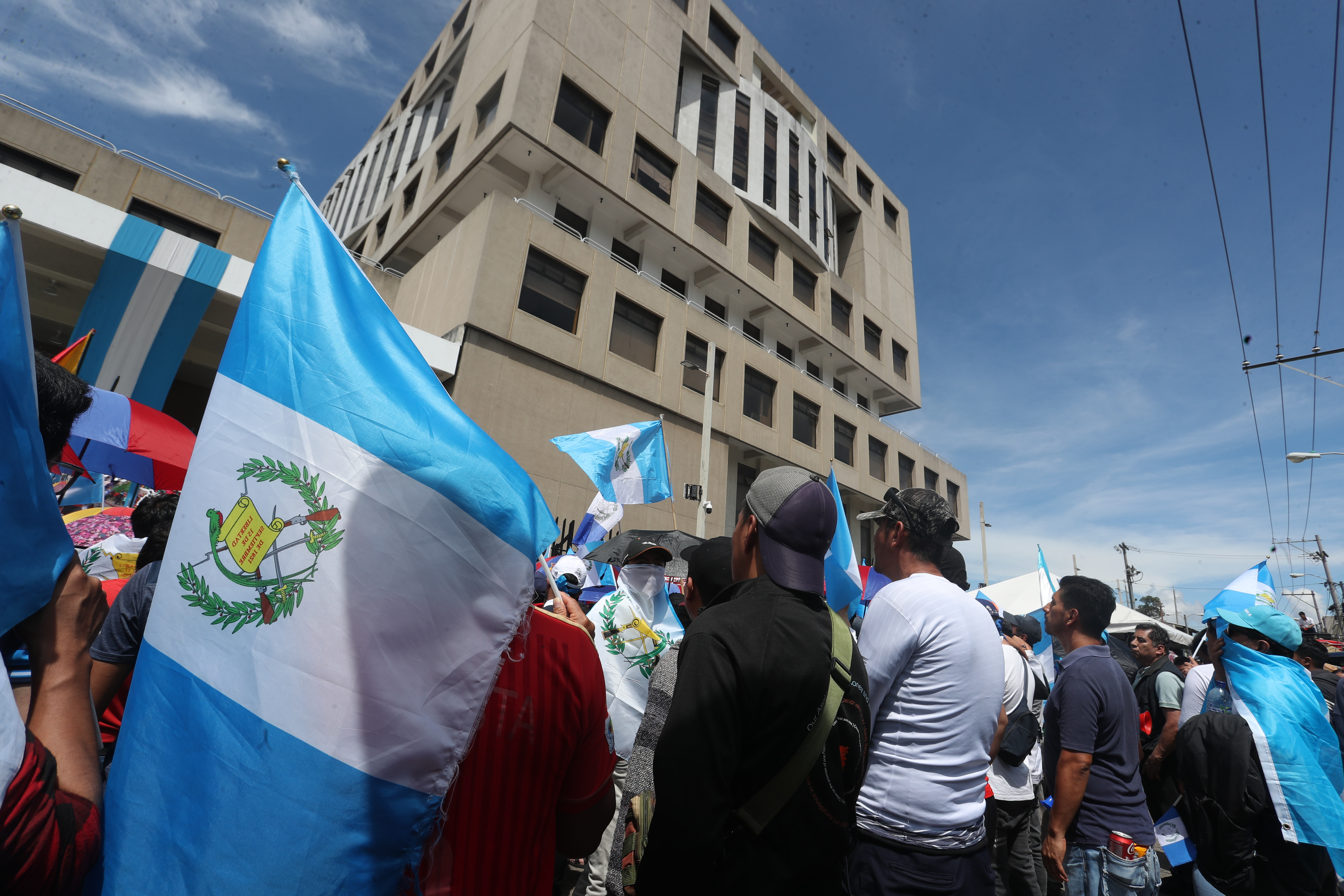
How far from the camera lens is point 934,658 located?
2.15 meters

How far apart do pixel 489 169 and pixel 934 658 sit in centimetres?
1941

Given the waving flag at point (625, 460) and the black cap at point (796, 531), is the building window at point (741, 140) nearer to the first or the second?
the waving flag at point (625, 460)

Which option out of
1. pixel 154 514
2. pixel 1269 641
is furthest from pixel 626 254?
pixel 1269 641

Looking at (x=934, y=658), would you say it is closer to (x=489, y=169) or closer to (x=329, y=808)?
(x=329, y=808)

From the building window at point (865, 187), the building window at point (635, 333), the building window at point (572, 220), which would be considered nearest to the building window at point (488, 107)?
the building window at point (572, 220)

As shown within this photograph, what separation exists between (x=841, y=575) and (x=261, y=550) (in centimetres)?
379

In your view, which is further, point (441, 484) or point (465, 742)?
point (441, 484)

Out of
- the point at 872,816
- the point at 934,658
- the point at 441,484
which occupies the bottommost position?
the point at 872,816

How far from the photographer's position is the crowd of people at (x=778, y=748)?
1277 millimetres

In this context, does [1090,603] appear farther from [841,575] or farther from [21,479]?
[21,479]

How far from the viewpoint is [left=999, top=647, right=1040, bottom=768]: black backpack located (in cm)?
363

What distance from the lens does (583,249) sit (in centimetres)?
1814

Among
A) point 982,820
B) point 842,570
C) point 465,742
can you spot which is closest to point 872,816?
point 982,820

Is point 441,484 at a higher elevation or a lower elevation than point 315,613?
higher
